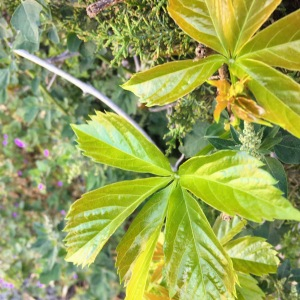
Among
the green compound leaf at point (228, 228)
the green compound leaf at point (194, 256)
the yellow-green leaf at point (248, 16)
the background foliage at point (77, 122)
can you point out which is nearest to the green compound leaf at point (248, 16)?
the yellow-green leaf at point (248, 16)

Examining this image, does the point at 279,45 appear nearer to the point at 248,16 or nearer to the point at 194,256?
the point at 248,16

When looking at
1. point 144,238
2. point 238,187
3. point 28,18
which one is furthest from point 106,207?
point 28,18

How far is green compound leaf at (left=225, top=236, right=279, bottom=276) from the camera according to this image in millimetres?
709

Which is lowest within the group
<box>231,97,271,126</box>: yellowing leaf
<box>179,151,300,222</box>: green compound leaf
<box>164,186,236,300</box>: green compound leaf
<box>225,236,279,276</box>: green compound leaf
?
<box>225,236,279,276</box>: green compound leaf

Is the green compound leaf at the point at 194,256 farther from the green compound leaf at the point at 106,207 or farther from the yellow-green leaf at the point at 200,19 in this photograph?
the yellow-green leaf at the point at 200,19

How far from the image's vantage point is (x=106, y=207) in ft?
1.96

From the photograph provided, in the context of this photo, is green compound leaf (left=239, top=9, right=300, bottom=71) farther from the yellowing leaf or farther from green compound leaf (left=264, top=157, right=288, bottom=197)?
green compound leaf (left=264, top=157, right=288, bottom=197)

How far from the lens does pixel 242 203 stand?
50 centimetres

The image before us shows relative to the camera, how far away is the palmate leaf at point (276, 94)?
18.7 inches

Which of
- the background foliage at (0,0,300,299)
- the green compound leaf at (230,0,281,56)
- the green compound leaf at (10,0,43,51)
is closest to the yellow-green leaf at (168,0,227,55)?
the green compound leaf at (230,0,281,56)

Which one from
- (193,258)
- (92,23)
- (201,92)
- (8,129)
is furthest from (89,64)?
(8,129)

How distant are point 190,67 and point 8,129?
4.55ft

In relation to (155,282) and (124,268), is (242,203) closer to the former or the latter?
(124,268)

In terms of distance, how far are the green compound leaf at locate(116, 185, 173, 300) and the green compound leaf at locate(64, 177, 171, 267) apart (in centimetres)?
2
